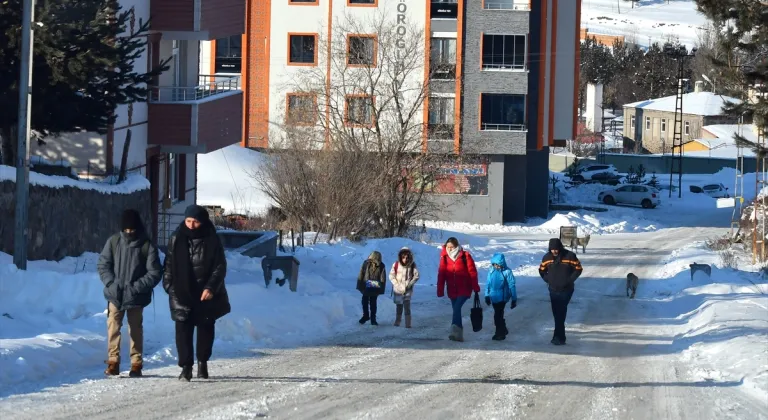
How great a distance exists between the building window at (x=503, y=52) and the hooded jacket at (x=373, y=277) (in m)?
40.1

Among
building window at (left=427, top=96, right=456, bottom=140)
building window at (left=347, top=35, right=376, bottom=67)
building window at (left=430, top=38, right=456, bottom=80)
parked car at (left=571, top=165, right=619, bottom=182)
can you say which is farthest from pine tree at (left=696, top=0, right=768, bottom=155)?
parked car at (left=571, top=165, right=619, bottom=182)

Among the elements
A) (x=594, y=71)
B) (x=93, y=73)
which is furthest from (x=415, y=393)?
(x=594, y=71)

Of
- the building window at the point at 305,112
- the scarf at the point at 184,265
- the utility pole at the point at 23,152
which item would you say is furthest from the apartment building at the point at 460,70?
the scarf at the point at 184,265

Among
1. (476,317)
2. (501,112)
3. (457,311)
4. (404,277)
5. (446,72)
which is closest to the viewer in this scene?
(457,311)

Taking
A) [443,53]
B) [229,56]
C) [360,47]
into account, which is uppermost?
[443,53]

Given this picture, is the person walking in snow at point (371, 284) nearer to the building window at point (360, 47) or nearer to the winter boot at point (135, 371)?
the winter boot at point (135, 371)

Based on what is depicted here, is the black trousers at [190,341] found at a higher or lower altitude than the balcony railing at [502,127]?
lower

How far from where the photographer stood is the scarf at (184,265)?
34.3ft

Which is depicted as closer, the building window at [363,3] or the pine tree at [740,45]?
the pine tree at [740,45]

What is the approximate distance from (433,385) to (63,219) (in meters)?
8.82

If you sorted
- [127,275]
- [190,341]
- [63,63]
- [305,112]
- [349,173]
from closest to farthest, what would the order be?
[190,341]
[127,275]
[63,63]
[349,173]
[305,112]

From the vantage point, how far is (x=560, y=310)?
16.1 meters

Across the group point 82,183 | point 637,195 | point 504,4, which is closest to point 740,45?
point 82,183

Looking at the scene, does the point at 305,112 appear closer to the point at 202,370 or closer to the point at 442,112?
the point at 442,112
